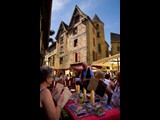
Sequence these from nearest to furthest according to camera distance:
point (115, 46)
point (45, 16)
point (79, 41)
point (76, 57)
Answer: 1. point (45, 16)
2. point (79, 41)
3. point (76, 57)
4. point (115, 46)

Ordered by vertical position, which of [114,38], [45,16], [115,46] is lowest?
[45,16]

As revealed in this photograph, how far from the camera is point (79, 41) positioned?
77.6ft

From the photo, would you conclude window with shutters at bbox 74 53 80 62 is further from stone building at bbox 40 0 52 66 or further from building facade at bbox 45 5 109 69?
stone building at bbox 40 0 52 66

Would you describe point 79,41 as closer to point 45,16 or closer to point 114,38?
point 45,16

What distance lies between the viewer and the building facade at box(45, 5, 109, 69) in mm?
22080

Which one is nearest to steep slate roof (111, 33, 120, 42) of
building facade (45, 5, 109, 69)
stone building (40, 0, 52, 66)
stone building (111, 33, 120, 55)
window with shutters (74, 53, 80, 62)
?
stone building (111, 33, 120, 55)

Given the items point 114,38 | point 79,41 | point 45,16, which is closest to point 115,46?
point 114,38

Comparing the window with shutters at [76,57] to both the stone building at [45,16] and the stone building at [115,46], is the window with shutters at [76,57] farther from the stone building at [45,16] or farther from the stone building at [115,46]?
the stone building at [115,46]
